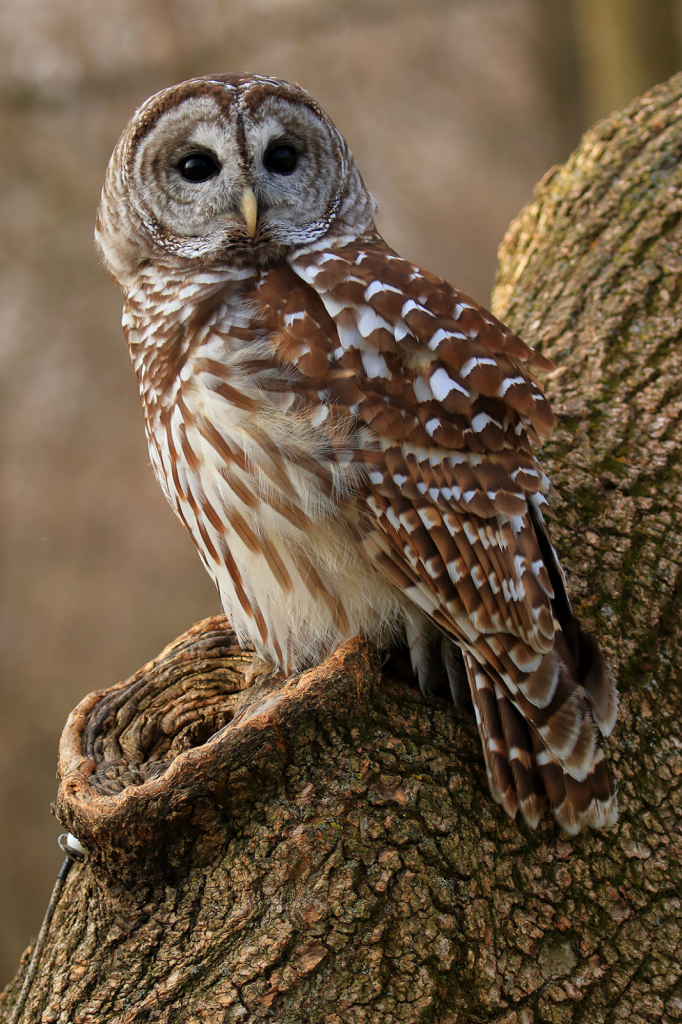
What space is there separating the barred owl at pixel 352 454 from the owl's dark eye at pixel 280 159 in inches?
2.6

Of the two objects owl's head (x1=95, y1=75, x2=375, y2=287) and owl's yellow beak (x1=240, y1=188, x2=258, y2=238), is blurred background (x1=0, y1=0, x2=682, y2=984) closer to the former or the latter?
owl's head (x1=95, y1=75, x2=375, y2=287)

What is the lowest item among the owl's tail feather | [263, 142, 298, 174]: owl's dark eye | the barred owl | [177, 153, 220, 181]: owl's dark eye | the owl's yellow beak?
the owl's tail feather

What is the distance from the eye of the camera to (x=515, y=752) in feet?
6.40

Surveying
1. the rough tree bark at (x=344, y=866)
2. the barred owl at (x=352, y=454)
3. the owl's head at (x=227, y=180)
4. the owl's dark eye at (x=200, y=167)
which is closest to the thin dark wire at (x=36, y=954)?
the rough tree bark at (x=344, y=866)

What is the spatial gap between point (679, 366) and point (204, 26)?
7.30 metres

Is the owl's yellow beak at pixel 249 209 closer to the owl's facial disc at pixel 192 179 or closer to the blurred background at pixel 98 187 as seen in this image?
the owl's facial disc at pixel 192 179

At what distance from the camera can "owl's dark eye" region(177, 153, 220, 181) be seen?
2492mm

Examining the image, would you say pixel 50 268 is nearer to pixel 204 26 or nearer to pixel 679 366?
pixel 204 26

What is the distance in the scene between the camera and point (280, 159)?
8.39ft

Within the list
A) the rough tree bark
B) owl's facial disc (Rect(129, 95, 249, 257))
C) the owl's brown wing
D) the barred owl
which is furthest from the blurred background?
the owl's brown wing

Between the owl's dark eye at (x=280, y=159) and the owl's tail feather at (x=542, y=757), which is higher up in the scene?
the owl's dark eye at (x=280, y=159)

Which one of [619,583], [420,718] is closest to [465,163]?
[619,583]

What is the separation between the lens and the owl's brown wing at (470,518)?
78.7 inches

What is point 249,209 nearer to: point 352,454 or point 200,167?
point 200,167
